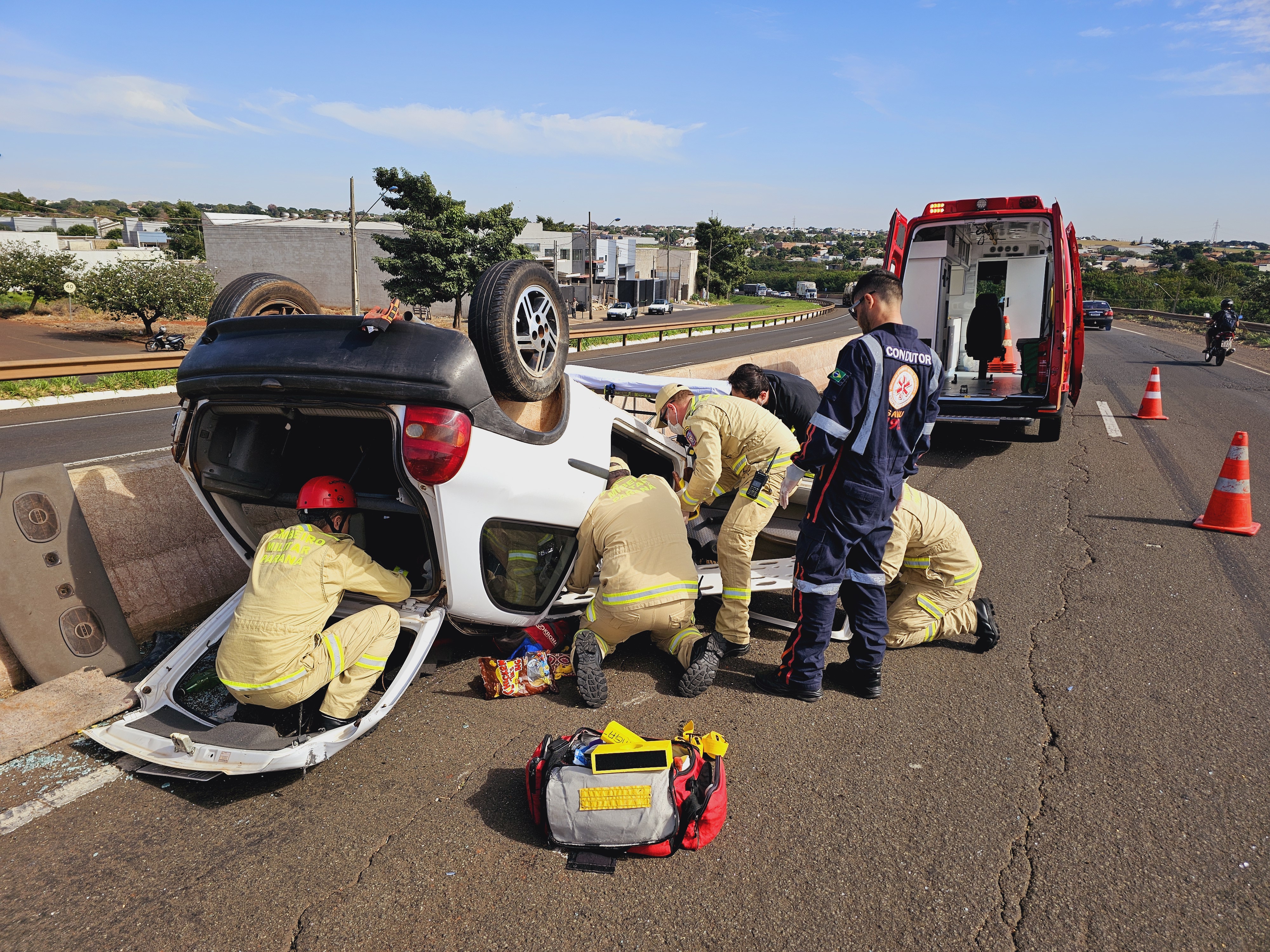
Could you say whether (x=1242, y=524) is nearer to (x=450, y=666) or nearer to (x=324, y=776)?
(x=450, y=666)

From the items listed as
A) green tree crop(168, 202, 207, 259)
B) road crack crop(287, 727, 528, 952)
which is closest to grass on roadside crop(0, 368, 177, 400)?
road crack crop(287, 727, 528, 952)

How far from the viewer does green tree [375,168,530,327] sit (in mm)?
37344

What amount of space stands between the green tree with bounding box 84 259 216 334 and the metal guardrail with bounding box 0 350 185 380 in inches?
700

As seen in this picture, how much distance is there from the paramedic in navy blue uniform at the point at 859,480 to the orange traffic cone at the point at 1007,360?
8.68 meters

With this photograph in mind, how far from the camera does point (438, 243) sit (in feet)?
123

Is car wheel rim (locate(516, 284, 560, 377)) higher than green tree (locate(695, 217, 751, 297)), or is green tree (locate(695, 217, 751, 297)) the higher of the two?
green tree (locate(695, 217, 751, 297))

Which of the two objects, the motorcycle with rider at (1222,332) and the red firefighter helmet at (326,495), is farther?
the motorcycle with rider at (1222,332)

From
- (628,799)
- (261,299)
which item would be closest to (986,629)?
(628,799)

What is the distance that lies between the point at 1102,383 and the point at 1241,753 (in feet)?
48.6

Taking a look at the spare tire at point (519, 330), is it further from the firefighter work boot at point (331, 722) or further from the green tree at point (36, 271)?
the green tree at point (36, 271)

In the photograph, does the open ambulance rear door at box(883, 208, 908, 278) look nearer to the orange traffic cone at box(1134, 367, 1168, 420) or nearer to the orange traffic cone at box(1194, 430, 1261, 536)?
the orange traffic cone at box(1194, 430, 1261, 536)

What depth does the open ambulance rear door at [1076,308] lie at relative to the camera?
837 cm

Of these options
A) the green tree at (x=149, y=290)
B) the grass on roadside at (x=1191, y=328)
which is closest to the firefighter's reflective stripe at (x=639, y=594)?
the grass on roadside at (x=1191, y=328)

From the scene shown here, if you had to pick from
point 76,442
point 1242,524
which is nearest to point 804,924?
point 1242,524
